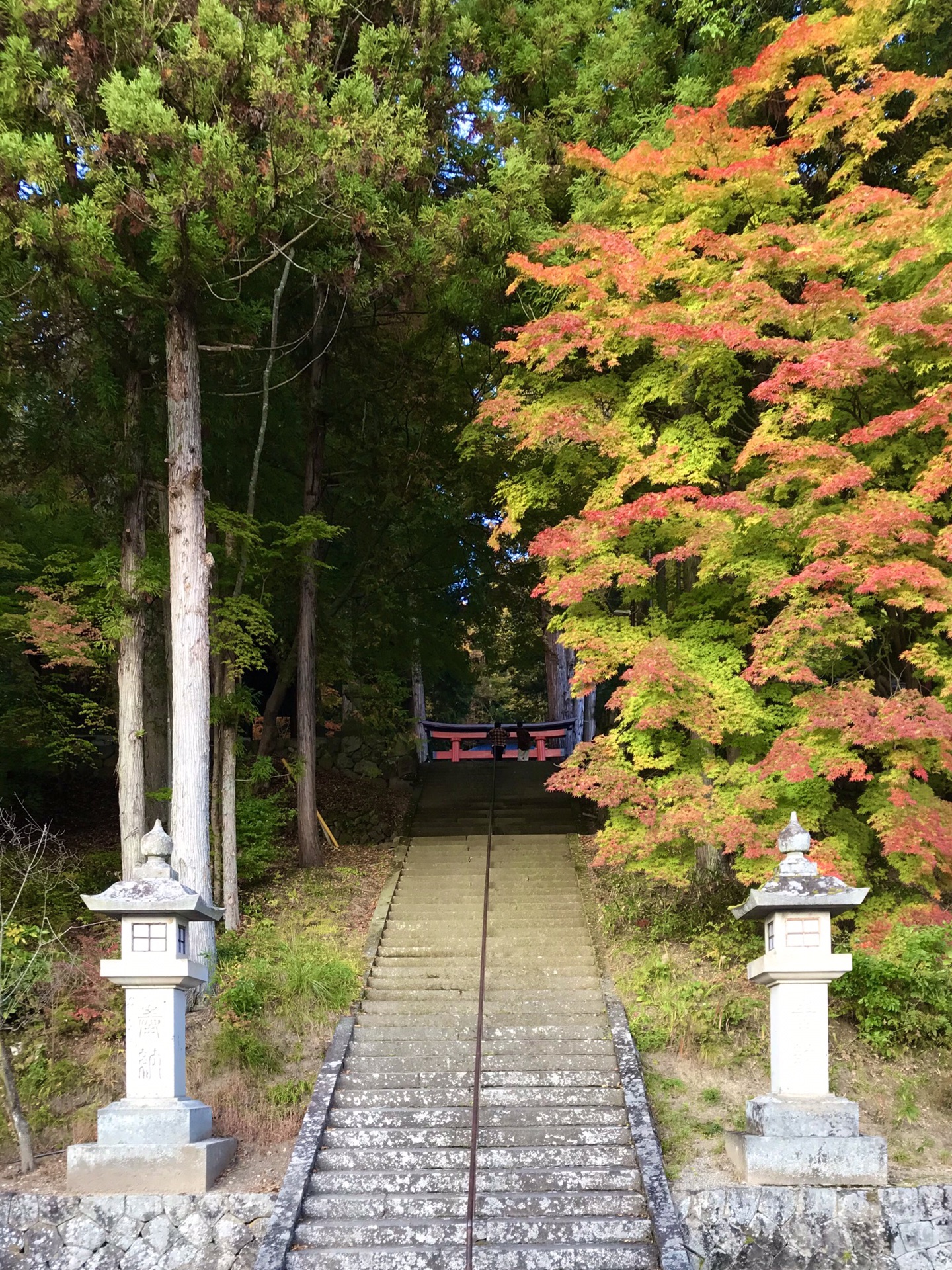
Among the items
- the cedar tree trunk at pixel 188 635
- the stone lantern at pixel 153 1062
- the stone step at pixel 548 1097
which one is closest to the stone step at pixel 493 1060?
the stone step at pixel 548 1097

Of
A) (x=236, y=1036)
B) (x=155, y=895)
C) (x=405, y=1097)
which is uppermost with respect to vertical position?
(x=155, y=895)

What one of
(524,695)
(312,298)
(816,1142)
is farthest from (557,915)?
(524,695)

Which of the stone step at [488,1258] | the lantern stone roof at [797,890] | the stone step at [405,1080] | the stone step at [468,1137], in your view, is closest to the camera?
the stone step at [488,1258]

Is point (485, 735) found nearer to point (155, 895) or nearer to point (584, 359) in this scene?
point (584, 359)

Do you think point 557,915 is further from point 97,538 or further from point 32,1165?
point 97,538

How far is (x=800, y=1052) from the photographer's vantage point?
22.6 feet

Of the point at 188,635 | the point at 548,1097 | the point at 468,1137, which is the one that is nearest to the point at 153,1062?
the point at 468,1137

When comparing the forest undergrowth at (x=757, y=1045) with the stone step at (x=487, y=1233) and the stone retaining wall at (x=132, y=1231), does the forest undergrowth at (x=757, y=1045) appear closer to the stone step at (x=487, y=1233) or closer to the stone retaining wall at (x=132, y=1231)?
the stone step at (x=487, y=1233)

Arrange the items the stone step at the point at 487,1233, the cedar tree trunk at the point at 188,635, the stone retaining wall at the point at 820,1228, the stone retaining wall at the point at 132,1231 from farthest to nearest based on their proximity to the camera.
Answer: the cedar tree trunk at the point at 188,635 → the stone retaining wall at the point at 132,1231 → the stone retaining wall at the point at 820,1228 → the stone step at the point at 487,1233

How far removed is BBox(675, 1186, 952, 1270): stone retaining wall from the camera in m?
6.43

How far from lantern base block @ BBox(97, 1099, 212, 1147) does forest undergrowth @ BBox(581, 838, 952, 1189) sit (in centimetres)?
348

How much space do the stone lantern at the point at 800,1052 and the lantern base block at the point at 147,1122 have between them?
391 centimetres

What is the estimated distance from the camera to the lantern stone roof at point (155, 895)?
7043 millimetres

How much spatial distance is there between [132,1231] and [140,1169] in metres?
0.37
